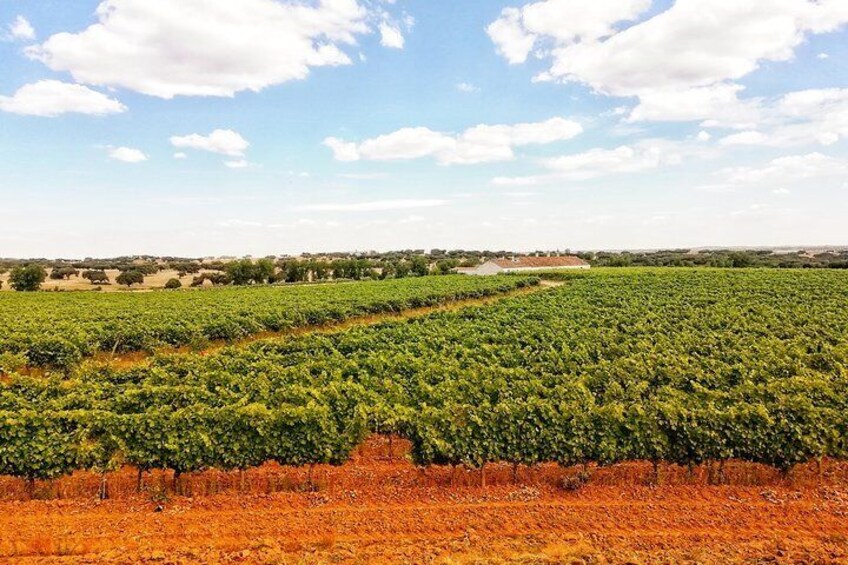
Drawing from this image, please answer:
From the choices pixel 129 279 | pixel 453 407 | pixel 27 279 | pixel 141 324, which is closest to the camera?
pixel 453 407

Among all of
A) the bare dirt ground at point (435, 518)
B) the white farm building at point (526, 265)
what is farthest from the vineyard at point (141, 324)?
the white farm building at point (526, 265)

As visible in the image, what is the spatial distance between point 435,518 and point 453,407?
334cm

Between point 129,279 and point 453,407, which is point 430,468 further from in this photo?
point 129,279

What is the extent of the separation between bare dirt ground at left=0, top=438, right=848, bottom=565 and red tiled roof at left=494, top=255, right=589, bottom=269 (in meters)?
98.8

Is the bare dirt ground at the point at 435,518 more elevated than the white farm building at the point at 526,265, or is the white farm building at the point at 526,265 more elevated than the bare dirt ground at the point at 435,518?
the white farm building at the point at 526,265

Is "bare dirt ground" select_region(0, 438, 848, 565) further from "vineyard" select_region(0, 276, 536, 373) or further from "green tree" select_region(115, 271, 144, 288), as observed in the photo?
"green tree" select_region(115, 271, 144, 288)

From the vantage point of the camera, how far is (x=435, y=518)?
11031 mm

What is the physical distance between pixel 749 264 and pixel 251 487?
12493cm

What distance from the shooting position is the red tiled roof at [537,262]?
368ft

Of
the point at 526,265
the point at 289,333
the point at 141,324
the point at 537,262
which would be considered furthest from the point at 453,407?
the point at 537,262

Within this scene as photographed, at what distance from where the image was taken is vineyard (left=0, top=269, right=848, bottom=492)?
41.5 feet

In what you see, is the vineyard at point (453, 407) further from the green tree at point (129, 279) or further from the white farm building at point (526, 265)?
the green tree at point (129, 279)

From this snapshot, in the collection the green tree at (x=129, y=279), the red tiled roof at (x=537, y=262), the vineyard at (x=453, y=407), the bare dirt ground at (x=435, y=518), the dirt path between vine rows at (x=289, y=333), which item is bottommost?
the bare dirt ground at (x=435, y=518)

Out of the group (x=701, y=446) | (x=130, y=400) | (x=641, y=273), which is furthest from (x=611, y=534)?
(x=641, y=273)
